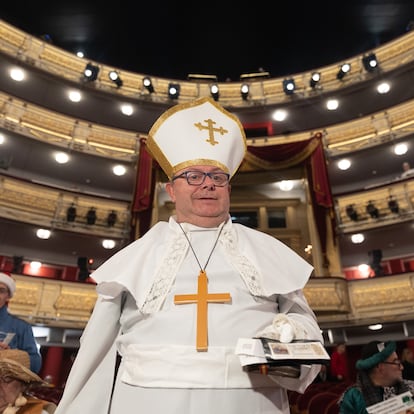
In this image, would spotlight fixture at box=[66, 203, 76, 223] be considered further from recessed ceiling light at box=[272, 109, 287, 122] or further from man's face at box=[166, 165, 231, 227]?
man's face at box=[166, 165, 231, 227]

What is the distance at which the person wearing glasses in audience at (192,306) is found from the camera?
3.94ft

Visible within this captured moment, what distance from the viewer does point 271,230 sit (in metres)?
11.5

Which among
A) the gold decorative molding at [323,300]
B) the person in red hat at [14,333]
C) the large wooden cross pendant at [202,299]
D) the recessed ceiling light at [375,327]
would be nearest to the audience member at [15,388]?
the person in red hat at [14,333]

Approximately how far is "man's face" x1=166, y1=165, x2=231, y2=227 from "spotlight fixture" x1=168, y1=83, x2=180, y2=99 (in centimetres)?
1335

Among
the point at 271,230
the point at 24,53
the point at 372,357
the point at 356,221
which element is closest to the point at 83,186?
the point at 24,53

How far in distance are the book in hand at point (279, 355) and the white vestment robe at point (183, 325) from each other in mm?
113

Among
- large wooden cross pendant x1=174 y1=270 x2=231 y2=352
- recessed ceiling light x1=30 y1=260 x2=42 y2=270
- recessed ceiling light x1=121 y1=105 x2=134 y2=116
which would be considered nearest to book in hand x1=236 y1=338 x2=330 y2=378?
large wooden cross pendant x1=174 y1=270 x2=231 y2=352

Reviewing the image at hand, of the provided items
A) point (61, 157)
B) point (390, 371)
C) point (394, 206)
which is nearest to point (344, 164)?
point (394, 206)

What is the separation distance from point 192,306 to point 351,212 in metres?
10.6

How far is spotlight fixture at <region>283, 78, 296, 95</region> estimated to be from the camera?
45.8ft

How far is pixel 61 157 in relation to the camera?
482 inches

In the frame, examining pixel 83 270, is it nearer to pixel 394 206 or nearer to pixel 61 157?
pixel 61 157

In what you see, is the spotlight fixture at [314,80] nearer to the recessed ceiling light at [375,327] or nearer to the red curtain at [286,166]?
the red curtain at [286,166]

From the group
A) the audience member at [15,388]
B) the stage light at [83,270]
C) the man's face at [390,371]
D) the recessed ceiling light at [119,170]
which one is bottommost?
the audience member at [15,388]
